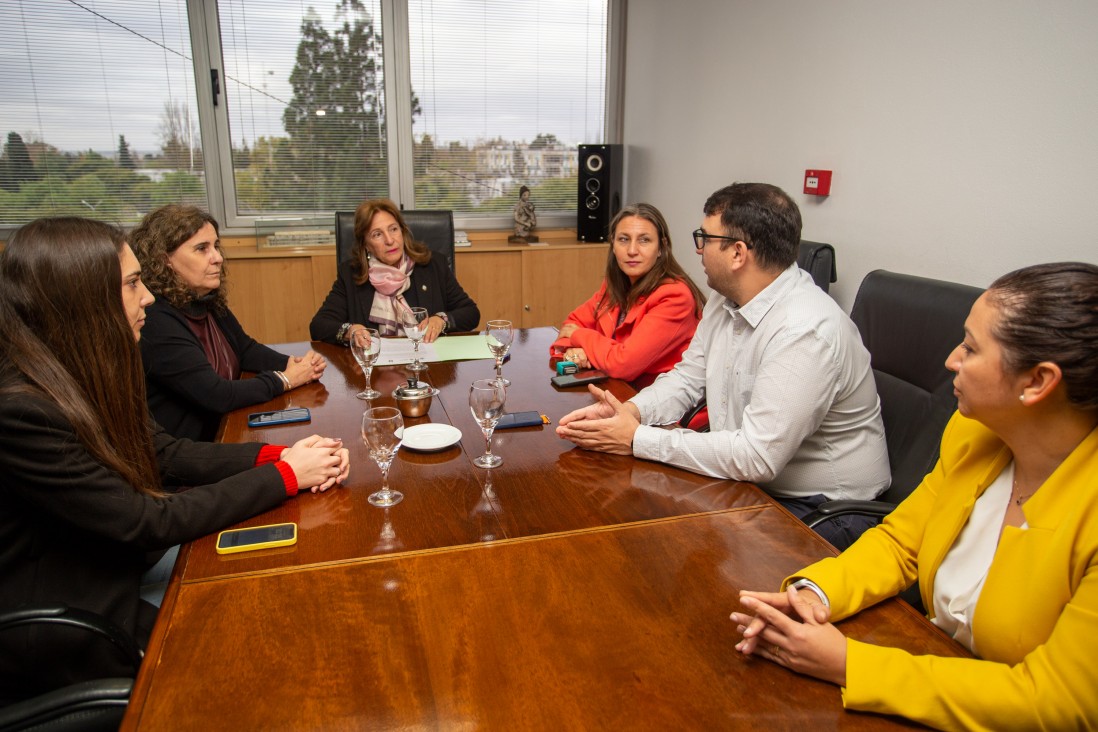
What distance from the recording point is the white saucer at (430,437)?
5.49ft

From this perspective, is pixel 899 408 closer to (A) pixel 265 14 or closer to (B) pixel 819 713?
(B) pixel 819 713

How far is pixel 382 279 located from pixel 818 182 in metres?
1.90

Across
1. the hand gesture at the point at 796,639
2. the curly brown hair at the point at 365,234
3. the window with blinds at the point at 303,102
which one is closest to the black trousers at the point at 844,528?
the hand gesture at the point at 796,639

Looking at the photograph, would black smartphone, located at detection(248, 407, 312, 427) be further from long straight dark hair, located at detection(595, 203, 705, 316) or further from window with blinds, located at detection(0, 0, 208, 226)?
window with blinds, located at detection(0, 0, 208, 226)

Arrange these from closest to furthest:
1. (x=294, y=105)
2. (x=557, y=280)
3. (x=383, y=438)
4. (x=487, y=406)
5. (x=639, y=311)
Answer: (x=383, y=438), (x=487, y=406), (x=639, y=311), (x=294, y=105), (x=557, y=280)

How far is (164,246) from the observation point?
212 cm

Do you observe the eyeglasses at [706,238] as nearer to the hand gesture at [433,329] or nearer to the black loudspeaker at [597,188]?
the hand gesture at [433,329]

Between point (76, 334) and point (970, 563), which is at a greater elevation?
point (76, 334)

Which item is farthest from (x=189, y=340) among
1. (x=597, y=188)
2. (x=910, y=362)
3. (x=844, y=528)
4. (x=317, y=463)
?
(x=597, y=188)

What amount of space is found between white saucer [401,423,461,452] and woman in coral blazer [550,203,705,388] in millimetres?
728

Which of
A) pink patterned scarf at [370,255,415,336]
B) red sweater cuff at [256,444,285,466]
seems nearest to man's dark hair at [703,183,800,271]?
red sweater cuff at [256,444,285,466]

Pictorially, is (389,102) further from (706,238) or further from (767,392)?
(767,392)

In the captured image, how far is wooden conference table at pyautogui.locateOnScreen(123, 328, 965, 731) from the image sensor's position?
0.91m

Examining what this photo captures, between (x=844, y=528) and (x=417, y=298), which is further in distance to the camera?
(x=417, y=298)
